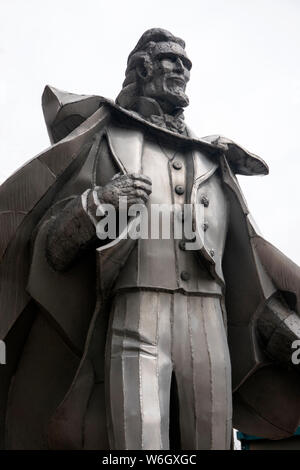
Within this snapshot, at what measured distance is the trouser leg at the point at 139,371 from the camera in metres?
4.05

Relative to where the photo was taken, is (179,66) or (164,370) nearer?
(164,370)

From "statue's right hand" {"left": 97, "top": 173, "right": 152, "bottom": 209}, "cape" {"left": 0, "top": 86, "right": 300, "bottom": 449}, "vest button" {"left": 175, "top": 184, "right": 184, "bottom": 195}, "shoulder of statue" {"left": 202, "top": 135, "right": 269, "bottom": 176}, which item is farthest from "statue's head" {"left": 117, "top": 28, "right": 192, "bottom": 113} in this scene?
"statue's right hand" {"left": 97, "top": 173, "right": 152, "bottom": 209}

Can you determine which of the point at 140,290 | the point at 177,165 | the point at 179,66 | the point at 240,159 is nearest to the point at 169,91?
the point at 179,66

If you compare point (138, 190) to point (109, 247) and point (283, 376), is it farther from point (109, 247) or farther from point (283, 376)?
point (283, 376)

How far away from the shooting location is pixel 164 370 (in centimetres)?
431

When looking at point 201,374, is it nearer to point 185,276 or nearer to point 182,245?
point 185,276

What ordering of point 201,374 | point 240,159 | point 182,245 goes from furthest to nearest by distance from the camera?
point 240,159 → point 182,245 → point 201,374

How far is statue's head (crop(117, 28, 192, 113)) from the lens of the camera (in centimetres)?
522

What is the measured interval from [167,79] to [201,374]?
211 centimetres

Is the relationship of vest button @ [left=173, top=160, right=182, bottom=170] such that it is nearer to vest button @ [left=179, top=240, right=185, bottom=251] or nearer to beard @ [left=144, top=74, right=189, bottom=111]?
beard @ [left=144, top=74, right=189, bottom=111]

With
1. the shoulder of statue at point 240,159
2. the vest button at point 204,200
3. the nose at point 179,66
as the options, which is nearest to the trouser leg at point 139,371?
the vest button at point 204,200

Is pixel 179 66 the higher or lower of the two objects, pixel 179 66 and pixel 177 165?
the higher
